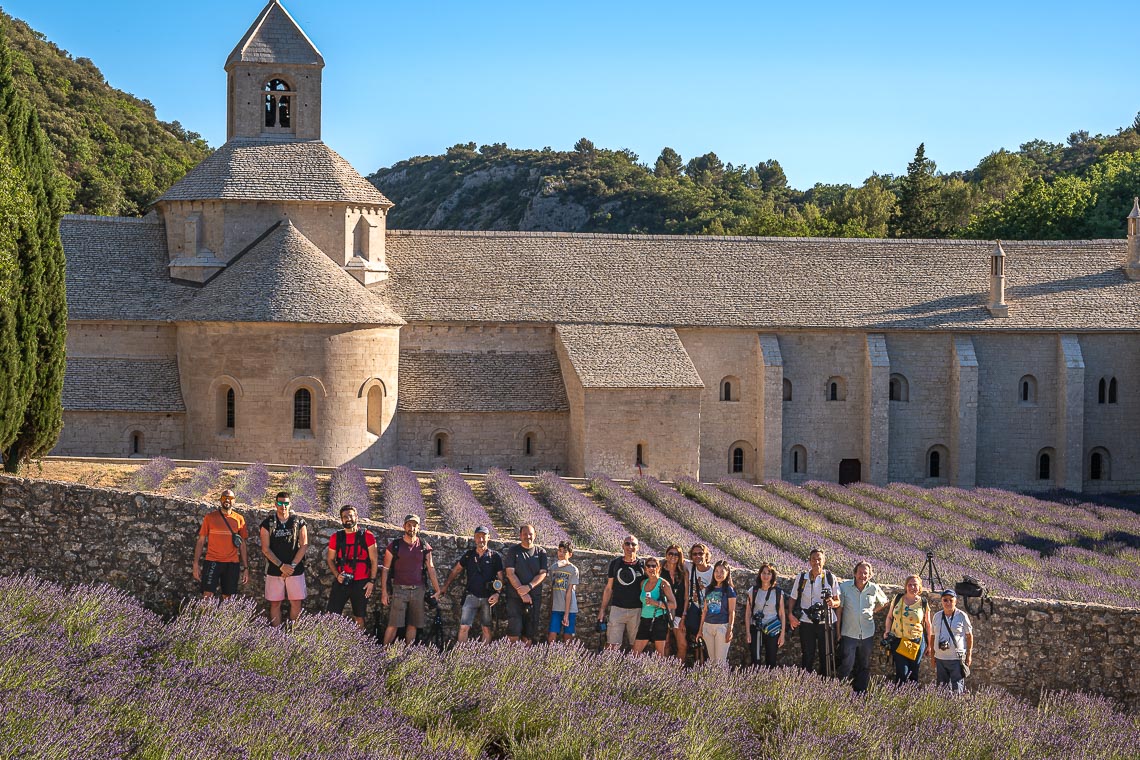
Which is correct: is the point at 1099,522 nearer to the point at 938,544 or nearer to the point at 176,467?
the point at 938,544

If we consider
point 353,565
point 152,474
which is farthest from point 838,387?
point 353,565

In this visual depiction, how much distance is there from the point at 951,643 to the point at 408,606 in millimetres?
6632

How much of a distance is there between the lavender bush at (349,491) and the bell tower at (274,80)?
12.4 meters

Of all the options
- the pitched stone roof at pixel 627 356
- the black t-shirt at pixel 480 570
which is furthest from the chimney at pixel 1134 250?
the black t-shirt at pixel 480 570

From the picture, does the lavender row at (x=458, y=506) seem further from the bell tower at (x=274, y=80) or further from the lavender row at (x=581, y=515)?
the bell tower at (x=274, y=80)

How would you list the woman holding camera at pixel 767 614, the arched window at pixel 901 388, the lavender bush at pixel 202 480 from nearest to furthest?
the woman holding camera at pixel 767 614 → the lavender bush at pixel 202 480 → the arched window at pixel 901 388

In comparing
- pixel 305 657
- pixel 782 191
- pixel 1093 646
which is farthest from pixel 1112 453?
pixel 782 191

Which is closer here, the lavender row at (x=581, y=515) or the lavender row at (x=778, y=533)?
the lavender row at (x=778, y=533)

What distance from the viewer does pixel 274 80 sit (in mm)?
39719

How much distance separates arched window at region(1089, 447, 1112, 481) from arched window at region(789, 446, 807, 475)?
997 centimetres

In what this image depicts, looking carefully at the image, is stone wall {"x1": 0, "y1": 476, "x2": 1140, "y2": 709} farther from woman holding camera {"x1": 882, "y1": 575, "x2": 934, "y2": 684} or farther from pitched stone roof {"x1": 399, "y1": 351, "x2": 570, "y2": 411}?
pitched stone roof {"x1": 399, "y1": 351, "x2": 570, "y2": 411}

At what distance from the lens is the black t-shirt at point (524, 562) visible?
15758 millimetres

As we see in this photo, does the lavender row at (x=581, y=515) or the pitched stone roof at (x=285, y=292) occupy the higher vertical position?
the pitched stone roof at (x=285, y=292)

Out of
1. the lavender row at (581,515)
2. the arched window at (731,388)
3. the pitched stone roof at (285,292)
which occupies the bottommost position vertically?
the lavender row at (581,515)
